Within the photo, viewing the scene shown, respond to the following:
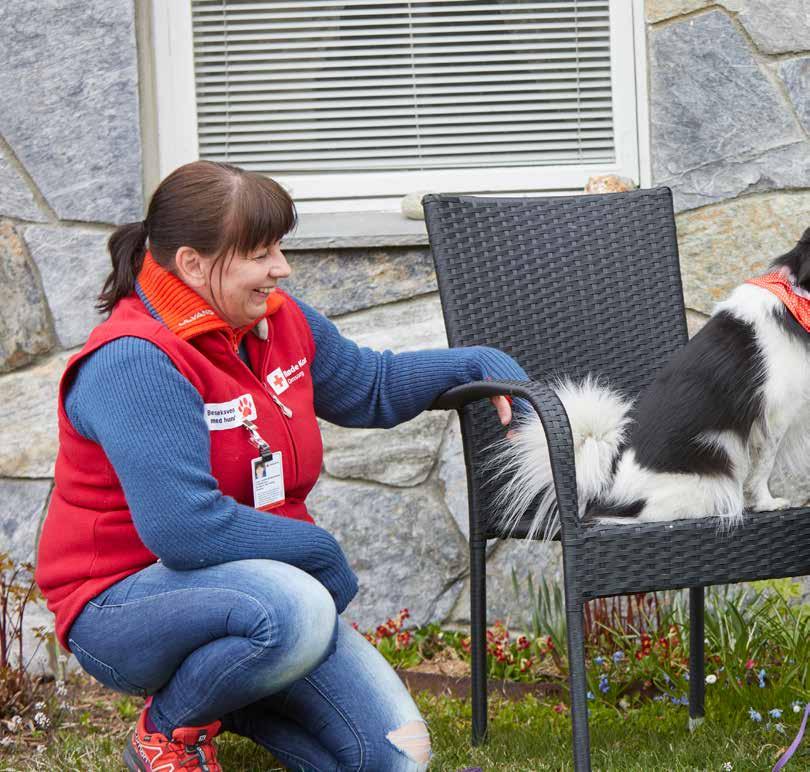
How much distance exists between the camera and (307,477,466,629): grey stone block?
10.6 ft

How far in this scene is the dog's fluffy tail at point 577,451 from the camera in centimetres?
216

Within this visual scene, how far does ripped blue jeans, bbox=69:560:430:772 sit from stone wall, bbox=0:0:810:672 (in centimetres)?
114

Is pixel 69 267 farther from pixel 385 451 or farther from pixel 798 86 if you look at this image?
pixel 798 86

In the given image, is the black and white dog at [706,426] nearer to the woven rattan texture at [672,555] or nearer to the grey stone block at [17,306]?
the woven rattan texture at [672,555]

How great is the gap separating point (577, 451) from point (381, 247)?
4.01ft

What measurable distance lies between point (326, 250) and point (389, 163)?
44cm

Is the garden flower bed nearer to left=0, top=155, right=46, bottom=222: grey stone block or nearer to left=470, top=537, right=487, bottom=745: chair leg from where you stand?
left=470, top=537, right=487, bottom=745: chair leg

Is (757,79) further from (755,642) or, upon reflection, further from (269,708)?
(269,708)

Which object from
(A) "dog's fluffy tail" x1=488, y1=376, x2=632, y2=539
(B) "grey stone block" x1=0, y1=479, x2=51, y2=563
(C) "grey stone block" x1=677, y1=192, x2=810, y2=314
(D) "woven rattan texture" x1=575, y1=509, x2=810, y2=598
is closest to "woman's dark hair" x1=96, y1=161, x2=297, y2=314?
(A) "dog's fluffy tail" x1=488, y1=376, x2=632, y2=539

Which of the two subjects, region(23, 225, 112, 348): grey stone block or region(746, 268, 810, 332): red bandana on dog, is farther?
region(23, 225, 112, 348): grey stone block

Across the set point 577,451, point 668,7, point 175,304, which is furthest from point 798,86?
point 175,304

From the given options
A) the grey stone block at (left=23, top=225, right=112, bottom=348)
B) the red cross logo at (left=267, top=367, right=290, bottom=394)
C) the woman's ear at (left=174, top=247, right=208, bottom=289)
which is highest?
the woman's ear at (left=174, top=247, right=208, bottom=289)

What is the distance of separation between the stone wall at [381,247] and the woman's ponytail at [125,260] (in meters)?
1.19

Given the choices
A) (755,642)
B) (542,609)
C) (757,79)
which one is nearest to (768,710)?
(755,642)
